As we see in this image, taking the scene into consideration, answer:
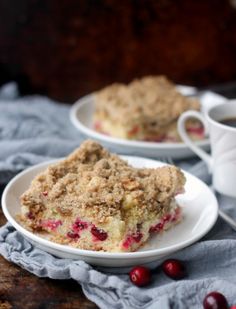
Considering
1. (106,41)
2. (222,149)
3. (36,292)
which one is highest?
(222,149)

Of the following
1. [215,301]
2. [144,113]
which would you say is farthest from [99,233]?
[144,113]

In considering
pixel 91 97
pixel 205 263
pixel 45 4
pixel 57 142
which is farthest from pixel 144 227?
pixel 45 4

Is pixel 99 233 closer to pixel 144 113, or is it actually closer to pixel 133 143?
pixel 133 143

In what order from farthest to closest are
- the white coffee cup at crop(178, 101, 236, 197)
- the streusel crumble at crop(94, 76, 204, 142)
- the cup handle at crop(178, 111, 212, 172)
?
the streusel crumble at crop(94, 76, 204, 142)
the cup handle at crop(178, 111, 212, 172)
the white coffee cup at crop(178, 101, 236, 197)

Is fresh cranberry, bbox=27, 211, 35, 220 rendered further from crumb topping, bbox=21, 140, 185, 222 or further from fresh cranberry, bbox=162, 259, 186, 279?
fresh cranberry, bbox=162, 259, 186, 279

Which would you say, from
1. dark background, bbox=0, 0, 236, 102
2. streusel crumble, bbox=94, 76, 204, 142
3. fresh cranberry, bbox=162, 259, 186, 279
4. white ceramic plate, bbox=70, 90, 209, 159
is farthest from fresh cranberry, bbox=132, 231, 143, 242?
dark background, bbox=0, 0, 236, 102

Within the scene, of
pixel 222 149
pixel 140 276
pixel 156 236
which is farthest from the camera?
pixel 222 149

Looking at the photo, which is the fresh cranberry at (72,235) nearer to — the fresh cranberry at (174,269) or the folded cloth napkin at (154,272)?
the folded cloth napkin at (154,272)
